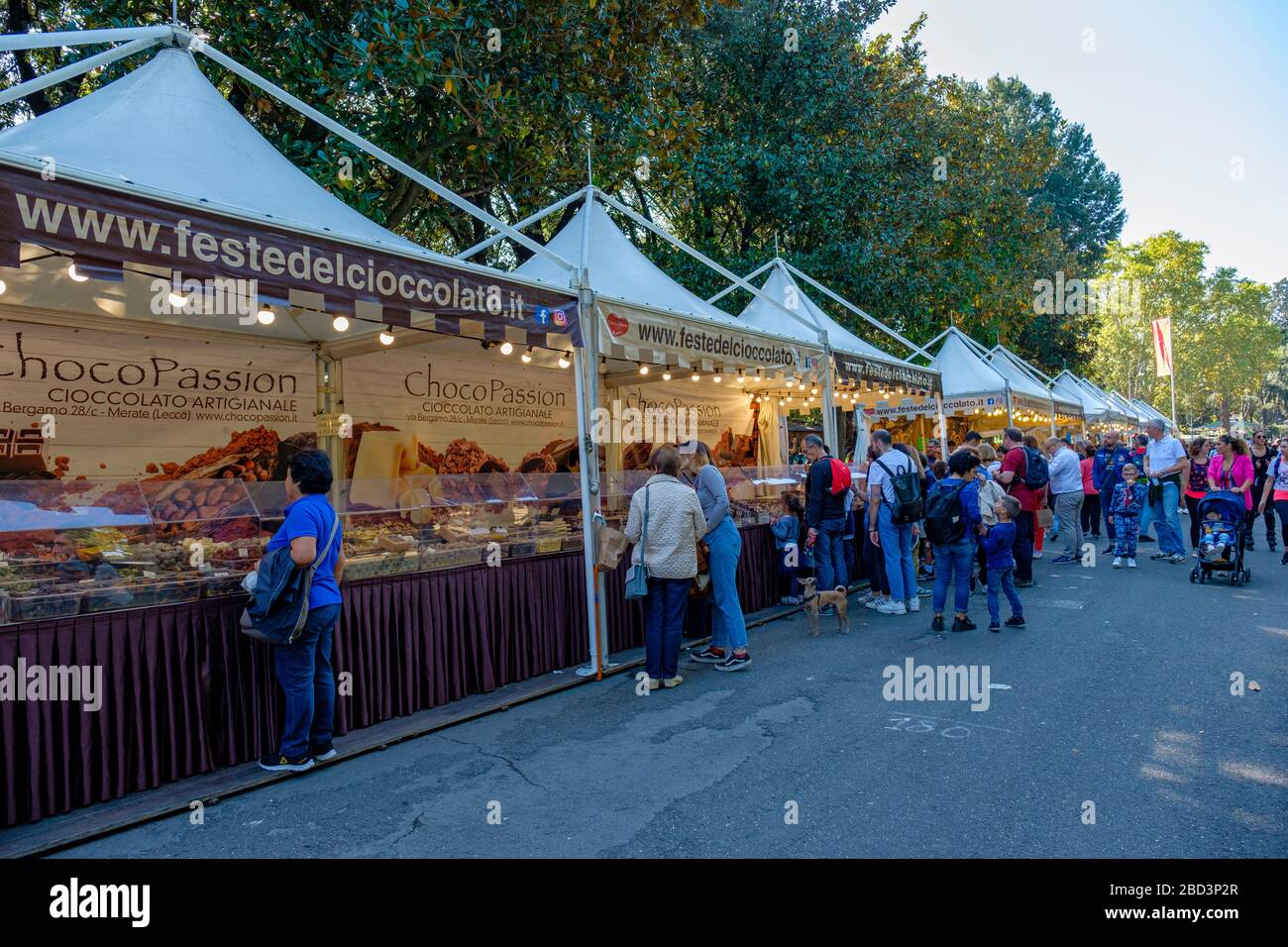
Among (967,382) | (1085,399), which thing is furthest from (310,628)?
(1085,399)

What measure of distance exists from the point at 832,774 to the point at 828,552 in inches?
157

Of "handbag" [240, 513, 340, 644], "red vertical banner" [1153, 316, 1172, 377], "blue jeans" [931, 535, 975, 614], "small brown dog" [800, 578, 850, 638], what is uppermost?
"red vertical banner" [1153, 316, 1172, 377]

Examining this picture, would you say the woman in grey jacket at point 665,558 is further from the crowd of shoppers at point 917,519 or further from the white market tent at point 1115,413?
the white market tent at point 1115,413

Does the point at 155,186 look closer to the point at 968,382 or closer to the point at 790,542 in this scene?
the point at 790,542

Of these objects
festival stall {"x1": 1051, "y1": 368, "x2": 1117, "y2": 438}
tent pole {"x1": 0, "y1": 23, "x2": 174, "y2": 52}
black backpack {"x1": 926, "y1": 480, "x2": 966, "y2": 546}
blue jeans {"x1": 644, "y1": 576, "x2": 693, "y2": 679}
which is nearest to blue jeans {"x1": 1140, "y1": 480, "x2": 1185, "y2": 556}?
black backpack {"x1": 926, "y1": 480, "x2": 966, "y2": 546}

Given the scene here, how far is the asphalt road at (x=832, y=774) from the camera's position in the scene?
3182 mm

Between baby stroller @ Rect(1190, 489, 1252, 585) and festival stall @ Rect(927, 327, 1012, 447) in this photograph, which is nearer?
baby stroller @ Rect(1190, 489, 1252, 585)

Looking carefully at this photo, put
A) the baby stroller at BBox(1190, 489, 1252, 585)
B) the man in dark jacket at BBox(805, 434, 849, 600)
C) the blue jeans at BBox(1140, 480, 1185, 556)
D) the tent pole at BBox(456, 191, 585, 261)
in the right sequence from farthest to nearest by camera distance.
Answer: the blue jeans at BBox(1140, 480, 1185, 556) < the baby stroller at BBox(1190, 489, 1252, 585) < the man in dark jacket at BBox(805, 434, 849, 600) < the tent pole at BBox(456, 191, 585, 261)

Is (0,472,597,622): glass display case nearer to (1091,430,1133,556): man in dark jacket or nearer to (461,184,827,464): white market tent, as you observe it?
(461,184,827,464): white market tent

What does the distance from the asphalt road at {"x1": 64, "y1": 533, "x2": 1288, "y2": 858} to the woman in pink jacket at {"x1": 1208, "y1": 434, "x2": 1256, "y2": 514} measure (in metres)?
5.01

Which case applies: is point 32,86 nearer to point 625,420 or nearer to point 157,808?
point 157,808

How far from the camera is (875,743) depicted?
4254 mm

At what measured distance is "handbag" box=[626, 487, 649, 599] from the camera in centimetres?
549

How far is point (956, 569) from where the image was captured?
23.2 ft
